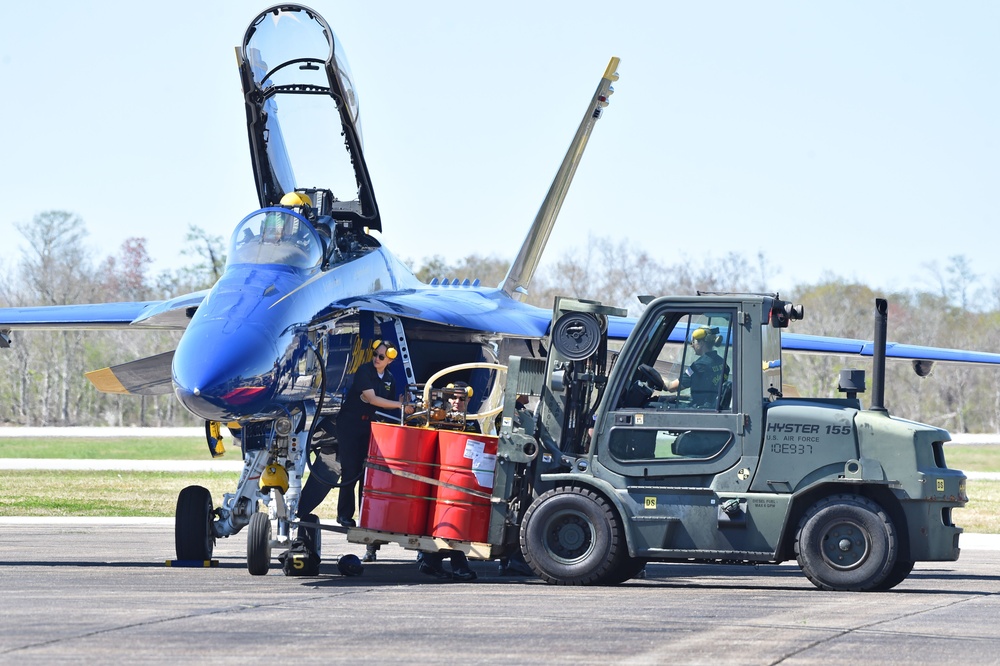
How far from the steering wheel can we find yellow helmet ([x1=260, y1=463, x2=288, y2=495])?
129 inches

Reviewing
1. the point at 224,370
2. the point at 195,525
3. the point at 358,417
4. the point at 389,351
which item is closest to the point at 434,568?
the point at 358,417

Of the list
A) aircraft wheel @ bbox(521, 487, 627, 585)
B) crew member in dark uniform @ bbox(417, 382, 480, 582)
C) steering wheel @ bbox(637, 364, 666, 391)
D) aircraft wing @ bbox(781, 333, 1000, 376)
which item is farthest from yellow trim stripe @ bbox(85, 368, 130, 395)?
aircraft wing @ bbox(781, 333, 1000, 376)

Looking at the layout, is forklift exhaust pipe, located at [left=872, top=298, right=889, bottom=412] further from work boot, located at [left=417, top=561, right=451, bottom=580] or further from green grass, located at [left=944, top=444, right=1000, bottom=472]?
green grass, located at [left=944, top=444, right=1000, bottom=472]

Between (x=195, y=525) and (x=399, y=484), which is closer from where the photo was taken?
(x=399, y=484)

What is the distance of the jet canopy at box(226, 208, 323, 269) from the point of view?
11.9 metres

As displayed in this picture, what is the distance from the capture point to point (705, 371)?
35.4ft

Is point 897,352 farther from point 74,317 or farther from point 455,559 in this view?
point 74,317

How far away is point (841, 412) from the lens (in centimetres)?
1068

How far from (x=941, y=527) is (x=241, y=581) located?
5.69 m

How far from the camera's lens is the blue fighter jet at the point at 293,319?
10664mm

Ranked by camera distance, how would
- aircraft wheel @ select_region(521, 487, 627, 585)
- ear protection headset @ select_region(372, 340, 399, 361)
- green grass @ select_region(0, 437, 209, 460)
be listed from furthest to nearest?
green grass @ select_region(0, 437, 209, 460) < ear protection headset @ select_region(372, 340, 399, 361) < aircraft wheel @ select_region(521, 487, 627, 585)

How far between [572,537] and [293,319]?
9.82 ft

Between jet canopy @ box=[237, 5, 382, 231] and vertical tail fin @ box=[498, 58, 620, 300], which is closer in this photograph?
jet canopy @ box=[237, 5, 382, 231]

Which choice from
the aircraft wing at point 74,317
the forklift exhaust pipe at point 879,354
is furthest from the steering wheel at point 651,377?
the aircraft wing at point 74,317
